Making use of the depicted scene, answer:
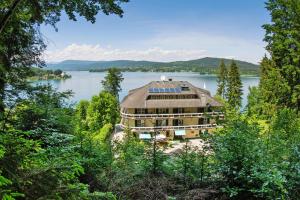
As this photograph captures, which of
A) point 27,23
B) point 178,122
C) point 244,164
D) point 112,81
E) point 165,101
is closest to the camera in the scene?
point 244,164

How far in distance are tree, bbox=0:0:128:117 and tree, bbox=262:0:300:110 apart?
44.6 ft

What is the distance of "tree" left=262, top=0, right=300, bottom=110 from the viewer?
17.6 m

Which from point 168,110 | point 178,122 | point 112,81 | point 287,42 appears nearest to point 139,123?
point 168,110

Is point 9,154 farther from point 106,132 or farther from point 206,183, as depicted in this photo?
point 106,132

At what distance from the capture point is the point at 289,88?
711 inches

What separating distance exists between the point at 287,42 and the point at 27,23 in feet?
46.4

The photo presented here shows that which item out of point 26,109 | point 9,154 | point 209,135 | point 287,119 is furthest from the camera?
point 287,119

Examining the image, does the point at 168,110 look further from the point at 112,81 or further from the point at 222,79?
the point at 222,79

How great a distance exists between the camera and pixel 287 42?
1752 cm

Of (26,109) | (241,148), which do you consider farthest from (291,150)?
(26,109)

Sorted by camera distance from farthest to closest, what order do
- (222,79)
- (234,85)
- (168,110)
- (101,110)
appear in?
1. (222,79)
2. (234,85)
3. (101,110)
4. (168,110)

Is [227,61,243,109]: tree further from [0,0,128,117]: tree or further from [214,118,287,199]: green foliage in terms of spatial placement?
[214,118,287,199]: green foliage

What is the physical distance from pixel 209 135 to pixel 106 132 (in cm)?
3108

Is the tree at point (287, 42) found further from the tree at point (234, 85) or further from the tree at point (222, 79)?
the tree at point (222, 79)
